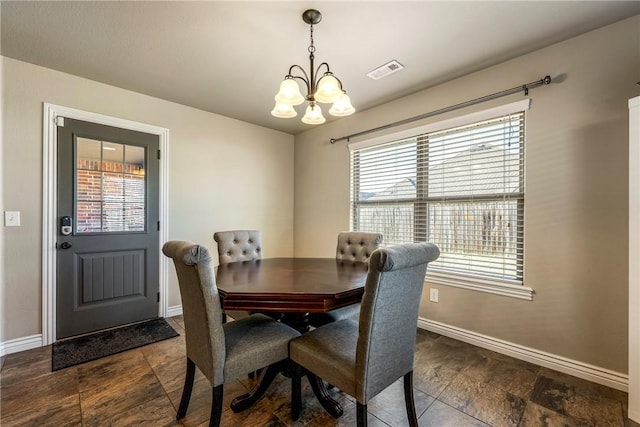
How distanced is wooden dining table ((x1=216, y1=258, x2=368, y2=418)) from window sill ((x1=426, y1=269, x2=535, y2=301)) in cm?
102

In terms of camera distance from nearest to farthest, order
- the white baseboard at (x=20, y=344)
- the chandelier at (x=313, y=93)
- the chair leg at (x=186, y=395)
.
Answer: the chair leg at (x=186, y=395), the chandelier at (x=313, y=93), the white baseboard at (x=20, y=344)

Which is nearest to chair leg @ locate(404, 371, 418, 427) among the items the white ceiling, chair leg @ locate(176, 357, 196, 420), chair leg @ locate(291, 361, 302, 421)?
chair leg @ locate(291, 361, 302, 421)

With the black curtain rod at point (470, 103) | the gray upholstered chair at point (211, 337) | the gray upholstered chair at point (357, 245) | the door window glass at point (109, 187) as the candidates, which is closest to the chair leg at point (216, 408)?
the gray upholstered chair at point (211, 337)

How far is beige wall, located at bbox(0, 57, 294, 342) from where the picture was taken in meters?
2.34

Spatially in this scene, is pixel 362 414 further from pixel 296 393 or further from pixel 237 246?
pixel 237 246

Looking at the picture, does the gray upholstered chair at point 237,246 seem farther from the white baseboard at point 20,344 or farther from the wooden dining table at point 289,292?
the white baseboard at point 20,344

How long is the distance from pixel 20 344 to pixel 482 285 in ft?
13.0

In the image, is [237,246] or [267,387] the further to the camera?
[237,246]

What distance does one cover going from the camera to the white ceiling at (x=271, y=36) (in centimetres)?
175

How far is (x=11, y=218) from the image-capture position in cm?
233

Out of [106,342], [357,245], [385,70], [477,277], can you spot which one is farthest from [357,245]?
[106,342]

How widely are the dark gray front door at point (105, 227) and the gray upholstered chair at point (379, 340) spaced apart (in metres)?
2.29

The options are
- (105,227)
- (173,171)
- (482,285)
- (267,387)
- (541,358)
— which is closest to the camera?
(267,387)

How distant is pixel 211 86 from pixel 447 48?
2160mm
